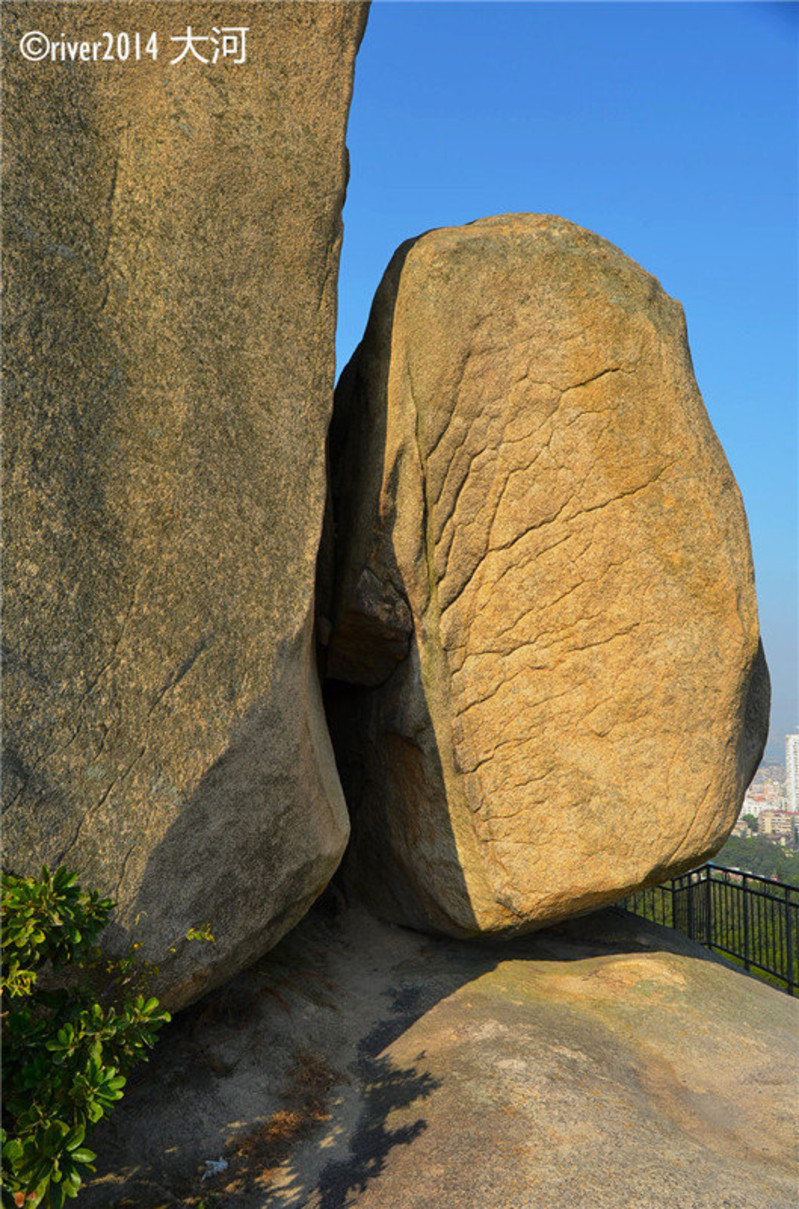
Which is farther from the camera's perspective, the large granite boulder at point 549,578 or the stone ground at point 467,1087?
the large granite boulder at point 549,578

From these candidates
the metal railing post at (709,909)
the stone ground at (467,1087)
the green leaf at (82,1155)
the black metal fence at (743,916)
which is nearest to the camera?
the green leaf at (82,1155)

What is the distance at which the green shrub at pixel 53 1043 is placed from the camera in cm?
407

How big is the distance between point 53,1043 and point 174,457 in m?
3.35

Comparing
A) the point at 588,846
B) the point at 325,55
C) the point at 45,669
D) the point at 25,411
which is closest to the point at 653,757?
the point at 588,846

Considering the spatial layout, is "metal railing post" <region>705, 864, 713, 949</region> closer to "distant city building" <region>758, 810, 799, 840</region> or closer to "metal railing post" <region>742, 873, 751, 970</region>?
"metal railing post" <region>742, 873, 751, 970</region>

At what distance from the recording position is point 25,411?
16.8 feet

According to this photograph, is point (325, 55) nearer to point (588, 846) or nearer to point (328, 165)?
point (328, 165)

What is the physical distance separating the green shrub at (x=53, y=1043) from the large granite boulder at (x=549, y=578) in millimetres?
3615

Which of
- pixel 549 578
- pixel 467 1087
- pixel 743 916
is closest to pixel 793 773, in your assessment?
pixel 743 916

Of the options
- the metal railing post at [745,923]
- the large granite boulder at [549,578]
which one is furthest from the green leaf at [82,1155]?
the metal railing post at [745,923]

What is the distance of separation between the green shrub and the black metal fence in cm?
763

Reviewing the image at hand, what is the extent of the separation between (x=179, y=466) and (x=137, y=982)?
3.15 meters

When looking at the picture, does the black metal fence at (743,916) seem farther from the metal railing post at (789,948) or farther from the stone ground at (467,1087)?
the stone ground at (467,1087)

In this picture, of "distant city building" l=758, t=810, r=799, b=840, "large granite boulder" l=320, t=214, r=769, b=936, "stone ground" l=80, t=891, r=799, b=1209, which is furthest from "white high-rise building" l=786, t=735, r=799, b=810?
"large granite boulder" l=320, t=214, r=769, b=936
